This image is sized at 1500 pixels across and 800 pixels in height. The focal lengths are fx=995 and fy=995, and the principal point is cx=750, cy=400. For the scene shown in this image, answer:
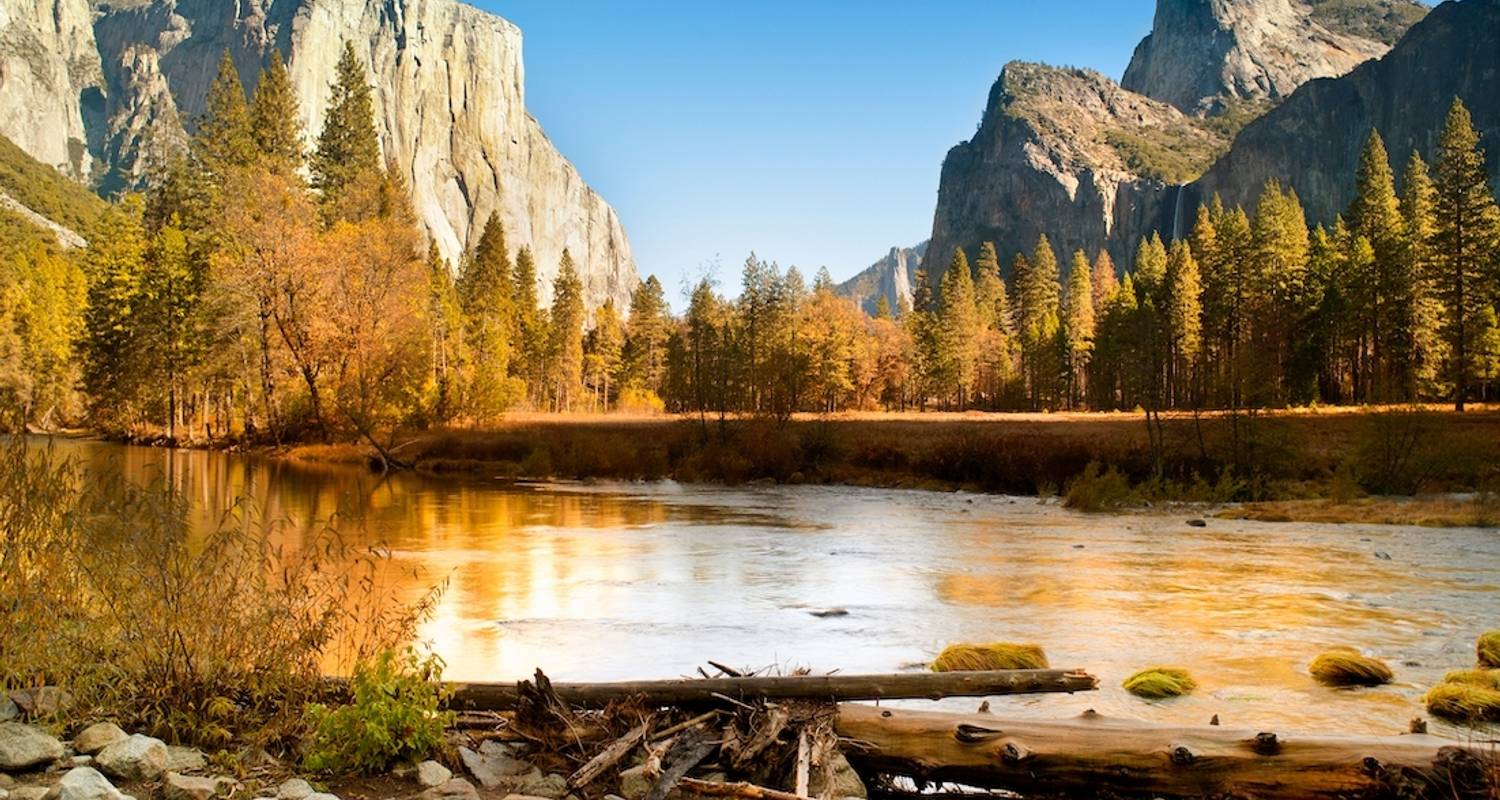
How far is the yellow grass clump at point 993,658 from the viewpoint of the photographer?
29.1 ft

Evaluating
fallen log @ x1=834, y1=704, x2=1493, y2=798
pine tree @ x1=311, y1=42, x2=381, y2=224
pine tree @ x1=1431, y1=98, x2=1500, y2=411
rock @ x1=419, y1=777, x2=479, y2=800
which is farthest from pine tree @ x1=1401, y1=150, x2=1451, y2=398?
pine tree @ x1=311, y1=42, x2=381, y2=224

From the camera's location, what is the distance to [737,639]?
1083cm

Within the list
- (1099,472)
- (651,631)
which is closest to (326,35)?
(1099,472)

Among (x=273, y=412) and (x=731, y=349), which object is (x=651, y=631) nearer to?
(x=731, y=349)

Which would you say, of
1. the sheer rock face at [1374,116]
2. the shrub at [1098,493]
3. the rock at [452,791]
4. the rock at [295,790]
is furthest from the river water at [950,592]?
the sheer rock face at [1374,116]

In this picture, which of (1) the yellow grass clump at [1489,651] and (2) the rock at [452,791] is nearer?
(2) the rock at [452,791]

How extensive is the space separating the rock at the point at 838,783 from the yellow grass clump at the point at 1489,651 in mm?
7127

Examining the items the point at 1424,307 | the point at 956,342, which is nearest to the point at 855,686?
the point at 1424,307

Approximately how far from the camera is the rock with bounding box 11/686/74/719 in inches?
226

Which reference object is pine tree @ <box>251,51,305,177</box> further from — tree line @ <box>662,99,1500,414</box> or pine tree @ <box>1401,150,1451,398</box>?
pine tree @ <box>1401,150,1451,398</box>

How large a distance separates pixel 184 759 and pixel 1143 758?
5146mm

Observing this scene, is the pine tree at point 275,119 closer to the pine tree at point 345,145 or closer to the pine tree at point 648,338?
the pine tree at point 345,145

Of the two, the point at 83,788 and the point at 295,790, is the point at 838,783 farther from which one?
the point at 83,788

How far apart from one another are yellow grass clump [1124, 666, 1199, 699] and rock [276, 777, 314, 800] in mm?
6434
